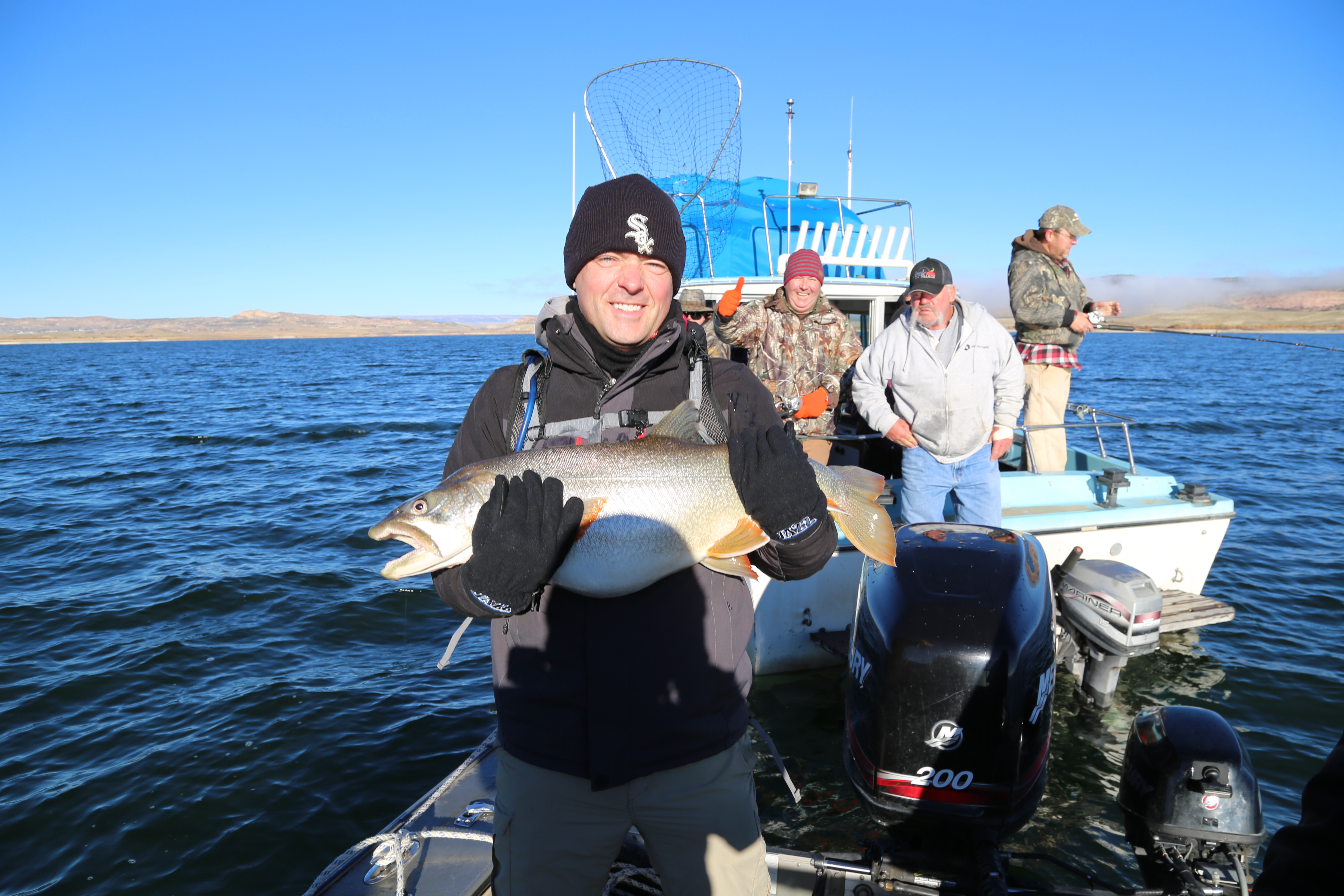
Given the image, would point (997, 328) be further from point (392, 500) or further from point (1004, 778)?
point (392, 500)

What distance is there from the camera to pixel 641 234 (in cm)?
249

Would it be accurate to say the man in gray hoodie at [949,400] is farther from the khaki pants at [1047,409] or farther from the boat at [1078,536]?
the khaki pants at [1047,409]

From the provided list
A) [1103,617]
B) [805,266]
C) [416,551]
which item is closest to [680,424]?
[416,551]

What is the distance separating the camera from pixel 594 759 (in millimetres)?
2189

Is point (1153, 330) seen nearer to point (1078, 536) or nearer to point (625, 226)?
point (1078, 536)

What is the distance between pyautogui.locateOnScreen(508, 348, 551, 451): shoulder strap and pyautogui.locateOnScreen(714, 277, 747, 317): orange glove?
220 inches

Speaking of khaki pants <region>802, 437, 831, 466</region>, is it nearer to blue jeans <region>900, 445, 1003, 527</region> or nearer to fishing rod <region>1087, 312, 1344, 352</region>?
blue jeans <region>900, 445, 1003, 527</region>

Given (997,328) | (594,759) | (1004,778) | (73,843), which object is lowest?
(73,843)

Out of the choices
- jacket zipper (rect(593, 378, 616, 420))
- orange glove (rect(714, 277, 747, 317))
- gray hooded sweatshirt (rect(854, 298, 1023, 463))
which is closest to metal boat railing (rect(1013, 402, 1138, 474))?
gray hooded sweatshirt (rect(854, 298, 1023, 463))

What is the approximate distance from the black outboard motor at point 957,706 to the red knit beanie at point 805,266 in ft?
13.3

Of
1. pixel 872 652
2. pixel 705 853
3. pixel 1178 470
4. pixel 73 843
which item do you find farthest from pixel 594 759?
pixel 1178 470

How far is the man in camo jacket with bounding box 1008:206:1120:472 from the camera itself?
7527 millimetres

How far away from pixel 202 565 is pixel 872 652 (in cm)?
1150

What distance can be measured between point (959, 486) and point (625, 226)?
4306 millimetres
